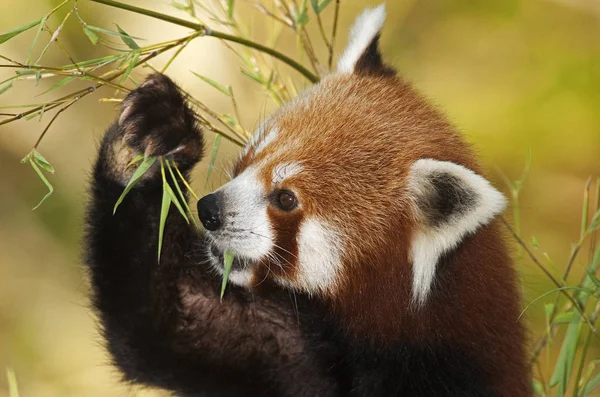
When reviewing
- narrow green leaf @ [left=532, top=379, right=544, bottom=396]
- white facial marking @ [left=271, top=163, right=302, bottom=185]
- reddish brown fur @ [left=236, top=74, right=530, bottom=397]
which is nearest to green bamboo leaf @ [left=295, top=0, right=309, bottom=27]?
reddish brown fur @ [left=236, top=74, right=530, bottom=397]

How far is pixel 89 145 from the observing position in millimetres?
5719

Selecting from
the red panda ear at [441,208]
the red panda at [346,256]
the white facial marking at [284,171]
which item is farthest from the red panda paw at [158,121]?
the red panda ear at [441,208]

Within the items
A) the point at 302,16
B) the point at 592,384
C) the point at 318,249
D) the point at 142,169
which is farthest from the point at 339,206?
the point at 592,384

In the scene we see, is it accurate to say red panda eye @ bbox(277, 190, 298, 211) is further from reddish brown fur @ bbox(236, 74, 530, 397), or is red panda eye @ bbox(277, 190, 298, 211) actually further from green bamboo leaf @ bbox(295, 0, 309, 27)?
green bamboo leaf @ bbox(295, 0, 309, 27)

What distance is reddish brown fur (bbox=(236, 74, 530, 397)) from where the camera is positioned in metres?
2.53

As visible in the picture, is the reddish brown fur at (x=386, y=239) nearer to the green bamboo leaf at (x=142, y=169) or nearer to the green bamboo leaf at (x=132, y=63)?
the green bamboo leaf at (x=142, y=169)

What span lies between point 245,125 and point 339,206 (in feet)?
9.59

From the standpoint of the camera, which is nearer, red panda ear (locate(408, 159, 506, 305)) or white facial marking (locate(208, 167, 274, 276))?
red panda ear (locate(408, 159, 506, 305))

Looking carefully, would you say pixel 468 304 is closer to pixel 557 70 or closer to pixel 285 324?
pixel 285 324

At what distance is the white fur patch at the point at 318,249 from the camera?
2.53 meters

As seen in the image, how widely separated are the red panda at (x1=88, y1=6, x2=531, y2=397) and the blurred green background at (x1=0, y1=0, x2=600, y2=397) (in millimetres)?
2458

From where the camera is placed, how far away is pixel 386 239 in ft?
8.37

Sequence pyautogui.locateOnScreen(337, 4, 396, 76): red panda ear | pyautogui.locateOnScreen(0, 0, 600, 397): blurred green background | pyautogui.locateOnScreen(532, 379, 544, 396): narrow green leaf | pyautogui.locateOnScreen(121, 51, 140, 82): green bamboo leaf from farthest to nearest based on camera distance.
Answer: pyautogui.locateOnScreen(0, 0, 600, 397): blurred green background < pyautogui.locateOnScreen(532, 379, 544, 396): narrow green leaf < pyautogui.locateOnScreen(337, 4, 396, 76): red panda ear < pyautogui.locateOnScreen(121, 51, 140, 82): green bamboo leaf

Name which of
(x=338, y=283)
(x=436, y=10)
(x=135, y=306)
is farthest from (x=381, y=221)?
(x=436, y=10)
